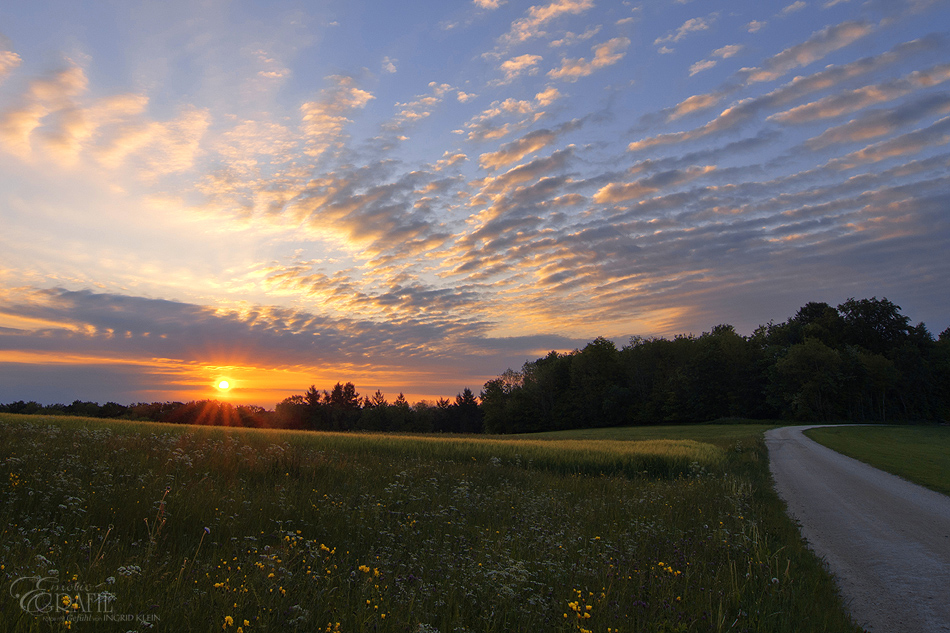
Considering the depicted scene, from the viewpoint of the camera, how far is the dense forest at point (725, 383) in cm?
7875

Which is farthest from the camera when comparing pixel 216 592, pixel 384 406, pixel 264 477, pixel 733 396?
pixel 384 406

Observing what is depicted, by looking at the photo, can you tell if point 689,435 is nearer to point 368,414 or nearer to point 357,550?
point 357,550

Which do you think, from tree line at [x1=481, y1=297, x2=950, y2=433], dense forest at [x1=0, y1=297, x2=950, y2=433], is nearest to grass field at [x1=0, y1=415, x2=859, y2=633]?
dense forest at [x1=0, y1=297, x2=950, y2=433]

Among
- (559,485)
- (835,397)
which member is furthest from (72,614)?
(835,397)

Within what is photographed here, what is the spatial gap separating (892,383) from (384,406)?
107 metres

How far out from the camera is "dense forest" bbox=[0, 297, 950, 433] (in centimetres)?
7875

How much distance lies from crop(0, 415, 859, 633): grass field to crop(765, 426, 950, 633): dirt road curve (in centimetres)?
53

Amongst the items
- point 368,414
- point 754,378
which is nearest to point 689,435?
point 754,378

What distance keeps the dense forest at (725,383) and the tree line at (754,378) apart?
0.68ft

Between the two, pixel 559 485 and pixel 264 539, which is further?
pixel 559 485

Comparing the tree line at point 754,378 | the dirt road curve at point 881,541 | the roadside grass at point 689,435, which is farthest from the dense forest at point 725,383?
the dirt road curve at point 881,541

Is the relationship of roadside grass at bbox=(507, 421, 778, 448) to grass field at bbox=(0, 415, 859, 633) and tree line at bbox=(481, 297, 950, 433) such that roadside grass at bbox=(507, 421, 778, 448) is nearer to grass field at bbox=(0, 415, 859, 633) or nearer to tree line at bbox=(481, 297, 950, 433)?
tree line at bbox=(481, 297, 950, 433)

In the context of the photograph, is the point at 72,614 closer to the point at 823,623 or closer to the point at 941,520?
the point at 823,623

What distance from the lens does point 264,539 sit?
24.3 feet
